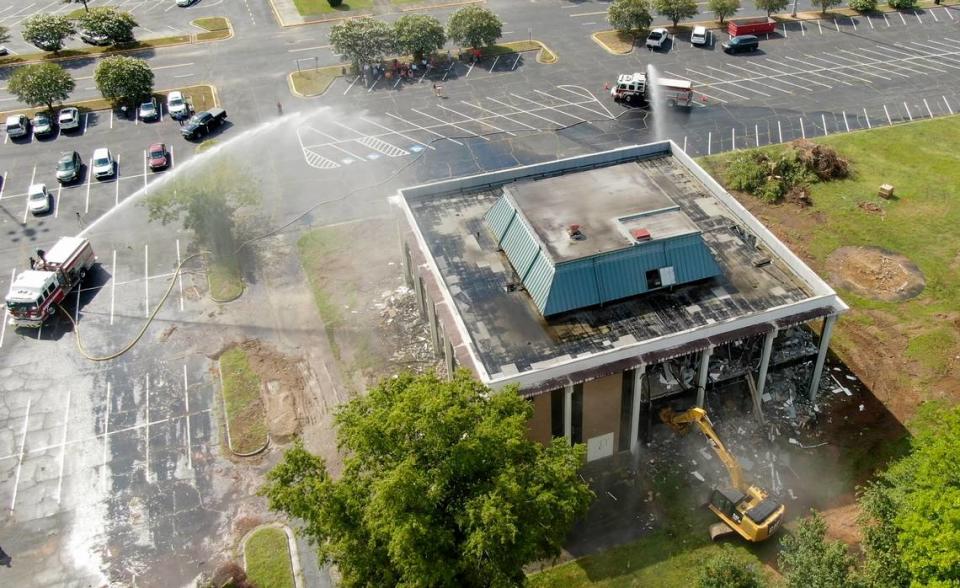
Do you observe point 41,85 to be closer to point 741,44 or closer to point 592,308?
point 592,308

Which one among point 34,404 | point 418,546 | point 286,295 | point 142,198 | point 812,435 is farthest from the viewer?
point 142,198

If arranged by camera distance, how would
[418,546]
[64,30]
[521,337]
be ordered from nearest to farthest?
[418,546] < [521,337] < [64,30]

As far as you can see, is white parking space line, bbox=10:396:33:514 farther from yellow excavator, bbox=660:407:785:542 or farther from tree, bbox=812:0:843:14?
tree, bbox=812:0:843:14

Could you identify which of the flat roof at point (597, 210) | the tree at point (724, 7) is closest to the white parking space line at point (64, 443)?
the flat roof at point (597, 210)

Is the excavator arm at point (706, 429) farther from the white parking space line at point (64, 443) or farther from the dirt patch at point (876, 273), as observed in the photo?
the white parking space line at point (64, 443)

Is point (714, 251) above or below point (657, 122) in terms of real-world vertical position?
above

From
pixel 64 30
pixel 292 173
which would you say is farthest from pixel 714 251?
pixel 64 30

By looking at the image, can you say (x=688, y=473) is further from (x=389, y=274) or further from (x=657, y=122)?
(x=657, y=122)

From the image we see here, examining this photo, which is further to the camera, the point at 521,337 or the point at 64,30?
the point at 64,30

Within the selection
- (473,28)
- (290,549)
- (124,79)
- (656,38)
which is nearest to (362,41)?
(473,28)
